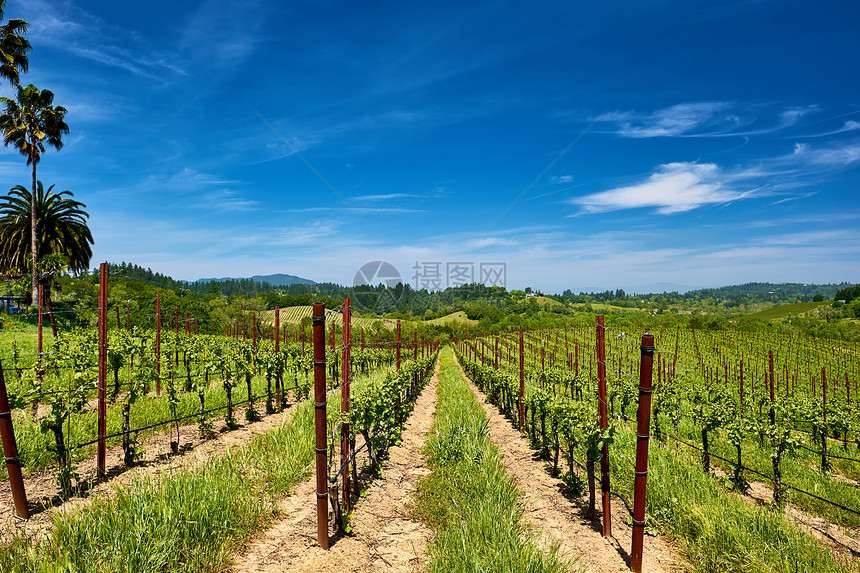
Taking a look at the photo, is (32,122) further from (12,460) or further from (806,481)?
(806,481)

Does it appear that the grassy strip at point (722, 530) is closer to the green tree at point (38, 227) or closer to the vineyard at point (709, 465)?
the vineyard at point (709, 465)

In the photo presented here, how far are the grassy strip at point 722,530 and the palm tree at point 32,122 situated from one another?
93.0 feet

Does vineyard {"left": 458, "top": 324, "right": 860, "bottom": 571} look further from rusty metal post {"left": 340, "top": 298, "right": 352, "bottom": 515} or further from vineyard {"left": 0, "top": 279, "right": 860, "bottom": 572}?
rusty metal post {"left": 340, "top": 298, "right": 352, "bottom": 515}

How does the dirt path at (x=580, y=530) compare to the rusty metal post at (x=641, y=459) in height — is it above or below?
below

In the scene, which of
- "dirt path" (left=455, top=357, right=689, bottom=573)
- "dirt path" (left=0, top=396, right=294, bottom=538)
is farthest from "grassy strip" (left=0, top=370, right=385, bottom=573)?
"dirt path" (left=455, top=357, right=689, bottom=573)

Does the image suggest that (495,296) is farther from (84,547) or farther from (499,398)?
(84,547)

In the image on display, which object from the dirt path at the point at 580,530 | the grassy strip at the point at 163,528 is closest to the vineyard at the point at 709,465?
the dirt path at the point at 580,530

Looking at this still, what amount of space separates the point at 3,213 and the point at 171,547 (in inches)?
1498

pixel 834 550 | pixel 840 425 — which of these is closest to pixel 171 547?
pixel 834 550

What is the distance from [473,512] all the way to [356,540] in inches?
57.3

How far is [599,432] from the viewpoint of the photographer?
498 centimetres

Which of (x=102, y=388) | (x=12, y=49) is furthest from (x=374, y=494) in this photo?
(x=12, y=49)

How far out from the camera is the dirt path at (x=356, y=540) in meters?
4.15

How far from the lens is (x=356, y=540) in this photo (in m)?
4.73
